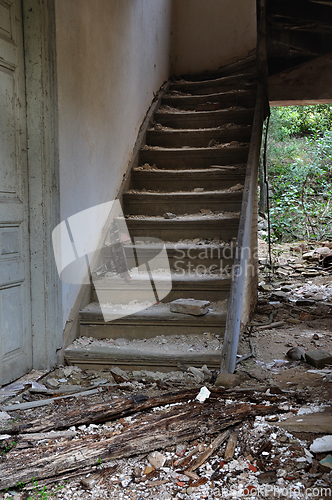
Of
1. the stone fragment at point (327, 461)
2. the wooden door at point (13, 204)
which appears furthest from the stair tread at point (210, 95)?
the stone fragment at point (327, 461)

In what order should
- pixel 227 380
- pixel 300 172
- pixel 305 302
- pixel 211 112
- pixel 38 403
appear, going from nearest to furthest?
pixel 38 403
pixel 227 380
pixel 305 302
pixel 211 112
pixel 300 172

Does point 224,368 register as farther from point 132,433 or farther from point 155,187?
point 155,187

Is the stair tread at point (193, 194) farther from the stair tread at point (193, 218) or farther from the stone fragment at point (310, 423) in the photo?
the stone fragment at point (310, 423)

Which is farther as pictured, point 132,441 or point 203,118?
point 203,118

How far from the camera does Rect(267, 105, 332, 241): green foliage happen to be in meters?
8.53

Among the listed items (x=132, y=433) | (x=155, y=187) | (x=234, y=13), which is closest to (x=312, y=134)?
(x=234, y=13)

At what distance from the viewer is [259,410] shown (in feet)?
6.72

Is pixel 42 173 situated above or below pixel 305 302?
above

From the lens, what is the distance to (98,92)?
340 centimetres

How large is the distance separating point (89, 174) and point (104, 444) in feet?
6.93

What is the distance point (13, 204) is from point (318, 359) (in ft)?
7.48

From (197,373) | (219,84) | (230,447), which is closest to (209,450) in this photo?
(230,447)

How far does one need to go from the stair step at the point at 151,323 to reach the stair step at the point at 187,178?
1.55m

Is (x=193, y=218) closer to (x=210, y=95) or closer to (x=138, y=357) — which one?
(x=138, y=357)
